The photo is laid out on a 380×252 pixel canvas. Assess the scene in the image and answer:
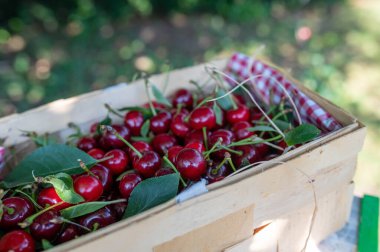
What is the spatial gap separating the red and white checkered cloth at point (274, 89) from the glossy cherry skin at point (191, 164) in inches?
10.7

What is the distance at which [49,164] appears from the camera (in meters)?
0.90

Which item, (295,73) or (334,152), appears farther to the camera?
(295,73)

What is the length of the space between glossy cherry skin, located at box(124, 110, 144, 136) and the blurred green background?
5.04 ft

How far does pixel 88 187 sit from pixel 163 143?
244 millimetres

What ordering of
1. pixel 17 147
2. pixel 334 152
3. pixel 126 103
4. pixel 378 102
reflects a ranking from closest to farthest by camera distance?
pixel 334 152 < pixel 17 147 < pixel 126 103 < pixel 378 102

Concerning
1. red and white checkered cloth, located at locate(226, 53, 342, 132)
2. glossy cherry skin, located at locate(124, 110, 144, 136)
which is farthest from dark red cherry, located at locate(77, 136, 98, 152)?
red and white checkered cloth, located at locate(226, 53, 342, 132)

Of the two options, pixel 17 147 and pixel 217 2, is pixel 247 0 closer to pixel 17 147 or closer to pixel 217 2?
pixel 217 2

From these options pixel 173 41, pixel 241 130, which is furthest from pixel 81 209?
pixel 173 41

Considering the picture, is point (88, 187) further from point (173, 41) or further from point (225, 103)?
point (173, 41)

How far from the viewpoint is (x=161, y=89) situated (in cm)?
126

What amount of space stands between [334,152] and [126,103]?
61 centimetres

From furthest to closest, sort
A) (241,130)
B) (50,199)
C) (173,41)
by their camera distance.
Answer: (173,41), (241,130), (50,199)

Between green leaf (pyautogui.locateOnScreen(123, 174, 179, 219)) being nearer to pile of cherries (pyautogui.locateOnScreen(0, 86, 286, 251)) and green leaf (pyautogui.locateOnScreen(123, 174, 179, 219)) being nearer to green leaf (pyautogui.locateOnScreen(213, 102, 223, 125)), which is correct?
pile of cherries (pyautogui.locateOnScreen(0, 86, 286, 251))

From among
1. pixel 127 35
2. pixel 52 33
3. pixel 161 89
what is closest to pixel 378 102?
pixel 161 89
